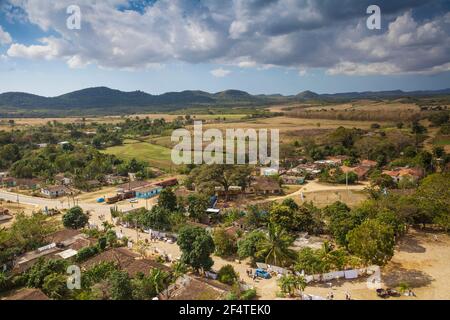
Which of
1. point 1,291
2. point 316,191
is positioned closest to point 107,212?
point 1,291

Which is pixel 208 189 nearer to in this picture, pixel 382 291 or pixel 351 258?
pixel 351 258

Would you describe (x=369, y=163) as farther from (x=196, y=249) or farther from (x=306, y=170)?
(x=196, y=249)

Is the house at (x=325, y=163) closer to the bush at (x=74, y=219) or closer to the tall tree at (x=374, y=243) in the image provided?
the tall tree at (x=374, y=243)

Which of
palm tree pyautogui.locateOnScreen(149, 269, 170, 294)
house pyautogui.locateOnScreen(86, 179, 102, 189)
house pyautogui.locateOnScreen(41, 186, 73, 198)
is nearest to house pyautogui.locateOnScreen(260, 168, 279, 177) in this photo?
house pyautogui.locateOnScreen(86, 179, 102, 189)

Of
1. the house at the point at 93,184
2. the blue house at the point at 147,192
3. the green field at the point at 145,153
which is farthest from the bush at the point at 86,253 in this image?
the green field at the point at 145,153

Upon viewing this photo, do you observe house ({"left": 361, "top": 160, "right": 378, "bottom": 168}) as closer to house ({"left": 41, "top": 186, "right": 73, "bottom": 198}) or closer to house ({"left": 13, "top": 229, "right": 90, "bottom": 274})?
house ({"left": 13, "top": 229, "right": 90, "bottom": 274})

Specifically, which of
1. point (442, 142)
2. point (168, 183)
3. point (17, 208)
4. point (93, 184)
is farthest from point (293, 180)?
point (442, 142)
